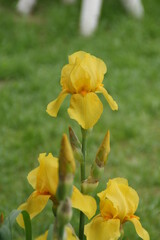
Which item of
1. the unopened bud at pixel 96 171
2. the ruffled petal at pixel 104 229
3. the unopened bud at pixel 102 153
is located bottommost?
the ruffled petal at pixel 104 229

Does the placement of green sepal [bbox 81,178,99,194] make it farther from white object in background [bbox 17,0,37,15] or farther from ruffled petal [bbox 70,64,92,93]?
white object in background [bbox 17,0,37,15]

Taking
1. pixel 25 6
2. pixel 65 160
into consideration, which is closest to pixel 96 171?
pixel 65 160

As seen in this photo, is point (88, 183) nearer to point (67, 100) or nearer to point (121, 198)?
point (121, 198)

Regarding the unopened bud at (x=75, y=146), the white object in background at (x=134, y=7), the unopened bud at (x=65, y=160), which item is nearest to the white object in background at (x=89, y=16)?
the white object in background at (x=134, y=7)

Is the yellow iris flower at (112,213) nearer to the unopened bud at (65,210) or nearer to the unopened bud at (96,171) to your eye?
the unopened bud at (96,171)

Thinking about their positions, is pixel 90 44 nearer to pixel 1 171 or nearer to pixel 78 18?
pixel 78 18

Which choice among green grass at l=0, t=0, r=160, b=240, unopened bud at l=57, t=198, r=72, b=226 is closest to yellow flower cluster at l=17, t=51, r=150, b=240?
unopened bud at l=57, t=198, r=72, b=226
